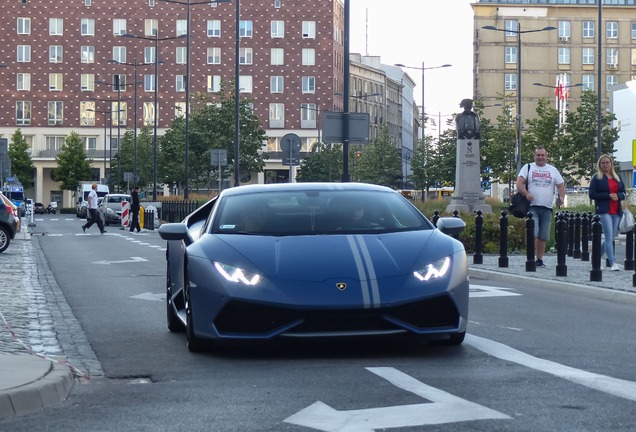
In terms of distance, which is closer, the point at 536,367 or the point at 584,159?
the point at 536,367

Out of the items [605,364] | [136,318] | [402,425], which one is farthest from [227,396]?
[136,318]

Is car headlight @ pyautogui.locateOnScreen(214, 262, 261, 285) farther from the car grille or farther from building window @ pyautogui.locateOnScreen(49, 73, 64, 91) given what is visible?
building window @ pyautogui.locateOnScreen(49, 73, 64, 91)

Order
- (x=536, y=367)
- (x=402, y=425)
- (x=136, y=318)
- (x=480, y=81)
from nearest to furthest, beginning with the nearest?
(x=402, y=425) → (x=536, y=367) → (x=136, y=318) → (x=480, y=81)

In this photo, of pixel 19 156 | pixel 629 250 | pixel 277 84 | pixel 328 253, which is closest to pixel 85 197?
pixel 19 156

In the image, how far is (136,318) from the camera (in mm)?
13172

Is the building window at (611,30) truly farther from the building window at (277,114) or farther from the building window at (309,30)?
the building window at (277,114)

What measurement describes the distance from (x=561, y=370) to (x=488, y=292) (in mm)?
7782

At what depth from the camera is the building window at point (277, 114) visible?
12356 cm

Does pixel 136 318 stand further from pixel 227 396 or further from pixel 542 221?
pixel 542 221

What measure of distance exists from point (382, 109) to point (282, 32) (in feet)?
100

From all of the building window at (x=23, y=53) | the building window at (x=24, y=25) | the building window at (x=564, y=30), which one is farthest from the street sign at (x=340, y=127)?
the building window at (x=564, y=30)

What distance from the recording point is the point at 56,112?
122875 millimetres

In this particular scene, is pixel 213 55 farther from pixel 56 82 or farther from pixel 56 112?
pixel 56 112

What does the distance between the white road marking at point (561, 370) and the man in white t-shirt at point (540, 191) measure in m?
10.1
